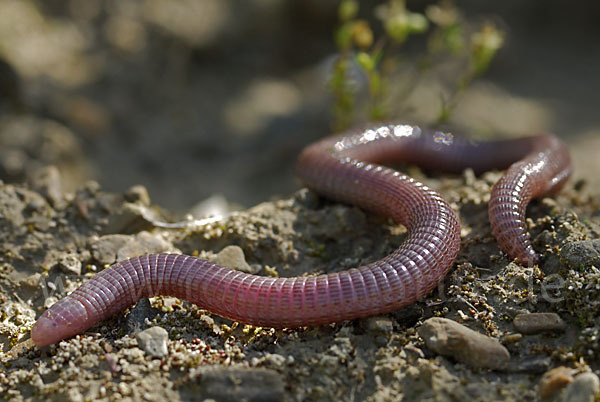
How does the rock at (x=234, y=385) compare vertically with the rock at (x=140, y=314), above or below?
below

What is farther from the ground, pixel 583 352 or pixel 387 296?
pixel 387 296

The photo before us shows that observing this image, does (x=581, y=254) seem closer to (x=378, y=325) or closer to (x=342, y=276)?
(x=378, y=325)

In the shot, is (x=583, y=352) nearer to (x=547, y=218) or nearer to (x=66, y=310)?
(x=547, y=218)

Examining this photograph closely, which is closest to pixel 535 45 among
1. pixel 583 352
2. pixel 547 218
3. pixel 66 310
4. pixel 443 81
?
pixel 443 81

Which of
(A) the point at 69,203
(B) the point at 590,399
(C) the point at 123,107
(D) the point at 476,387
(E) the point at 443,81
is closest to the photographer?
(B) the point at 590,399

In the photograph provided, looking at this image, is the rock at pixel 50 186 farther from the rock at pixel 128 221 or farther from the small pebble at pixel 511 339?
the small pebble at pixel 511 339

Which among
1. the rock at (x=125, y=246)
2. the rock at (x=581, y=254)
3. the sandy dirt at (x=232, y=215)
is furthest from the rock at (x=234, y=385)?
the rock at (x=581, y=254)
